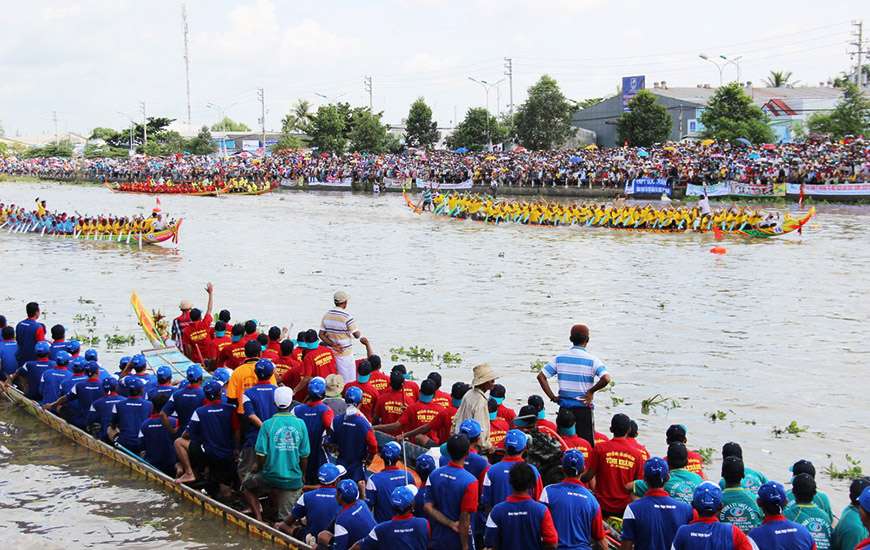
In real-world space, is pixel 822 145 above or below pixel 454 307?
above

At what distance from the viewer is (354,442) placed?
8.09 metres

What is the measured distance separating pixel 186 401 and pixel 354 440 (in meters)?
2.06

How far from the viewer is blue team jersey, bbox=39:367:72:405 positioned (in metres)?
11.6

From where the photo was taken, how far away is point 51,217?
38656mm

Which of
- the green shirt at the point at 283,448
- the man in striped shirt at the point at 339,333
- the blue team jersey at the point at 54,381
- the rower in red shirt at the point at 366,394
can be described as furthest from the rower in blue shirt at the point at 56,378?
the green shirt at the point at 283,448

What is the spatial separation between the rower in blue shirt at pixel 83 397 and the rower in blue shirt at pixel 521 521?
20.6 ft

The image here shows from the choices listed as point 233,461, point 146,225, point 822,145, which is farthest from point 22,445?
point 822,145

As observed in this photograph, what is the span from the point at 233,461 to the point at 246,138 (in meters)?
122

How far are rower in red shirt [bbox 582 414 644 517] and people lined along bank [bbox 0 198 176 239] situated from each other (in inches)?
1143

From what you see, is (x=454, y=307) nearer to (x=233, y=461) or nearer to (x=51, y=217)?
(x=233, y=461)

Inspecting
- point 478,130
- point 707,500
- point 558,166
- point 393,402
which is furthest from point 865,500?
point 478,130

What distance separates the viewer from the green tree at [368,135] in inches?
3223

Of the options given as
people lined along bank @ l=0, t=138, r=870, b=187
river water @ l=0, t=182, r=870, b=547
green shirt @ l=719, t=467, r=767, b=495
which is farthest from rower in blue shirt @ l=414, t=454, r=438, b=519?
people lined along bank @ l=0, t=138, r=870, b=187

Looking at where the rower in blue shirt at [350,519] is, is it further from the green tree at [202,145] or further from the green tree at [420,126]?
the green tree at [202,145]
